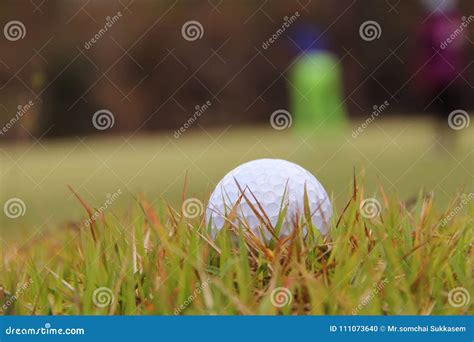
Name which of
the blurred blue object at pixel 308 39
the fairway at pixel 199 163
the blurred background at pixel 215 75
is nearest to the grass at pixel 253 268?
the fairway at pixel 199 163

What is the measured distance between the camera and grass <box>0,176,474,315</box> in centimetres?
203

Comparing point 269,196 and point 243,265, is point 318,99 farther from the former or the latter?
point 243,265

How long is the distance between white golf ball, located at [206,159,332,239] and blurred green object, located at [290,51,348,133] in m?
7.47

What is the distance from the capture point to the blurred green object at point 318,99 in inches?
403

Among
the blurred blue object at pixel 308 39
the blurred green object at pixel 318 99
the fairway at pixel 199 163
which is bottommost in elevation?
the fairway at pixel 199 163

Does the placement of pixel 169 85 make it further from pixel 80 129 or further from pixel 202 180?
pixel 202 180

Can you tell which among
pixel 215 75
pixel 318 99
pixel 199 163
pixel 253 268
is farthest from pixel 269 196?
pixel 215 75

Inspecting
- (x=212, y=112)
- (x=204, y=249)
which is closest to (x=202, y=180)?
(x=204, y=249)

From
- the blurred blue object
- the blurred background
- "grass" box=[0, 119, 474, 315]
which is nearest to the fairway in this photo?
the blurred background

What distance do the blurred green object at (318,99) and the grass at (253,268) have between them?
25.2 ft

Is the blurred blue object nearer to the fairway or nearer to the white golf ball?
the fairway

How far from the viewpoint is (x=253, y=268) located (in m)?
2.28

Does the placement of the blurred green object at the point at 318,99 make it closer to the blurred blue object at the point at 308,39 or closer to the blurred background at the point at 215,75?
the blurred background at the point at 215,75

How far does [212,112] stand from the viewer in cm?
1253
